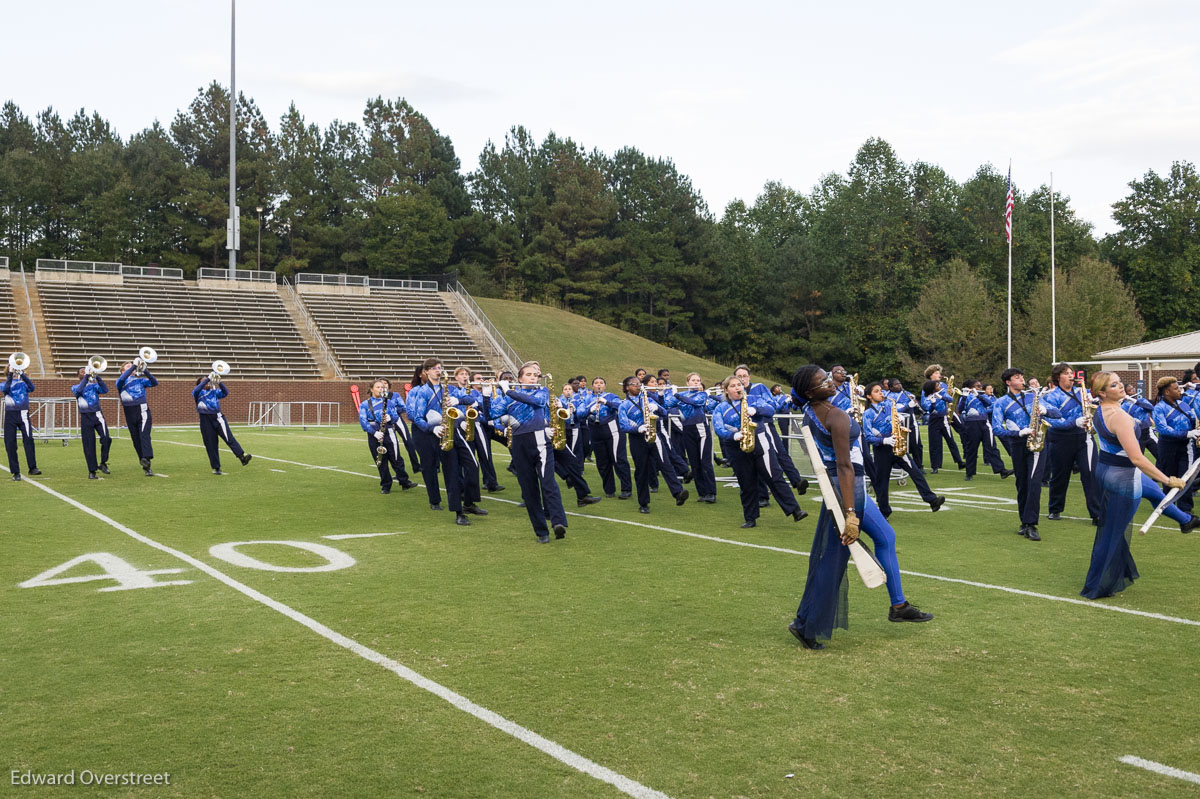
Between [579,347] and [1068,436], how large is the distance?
4340 cm

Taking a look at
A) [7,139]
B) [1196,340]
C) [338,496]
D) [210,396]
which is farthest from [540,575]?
[7,139]

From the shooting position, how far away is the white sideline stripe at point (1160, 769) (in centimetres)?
438

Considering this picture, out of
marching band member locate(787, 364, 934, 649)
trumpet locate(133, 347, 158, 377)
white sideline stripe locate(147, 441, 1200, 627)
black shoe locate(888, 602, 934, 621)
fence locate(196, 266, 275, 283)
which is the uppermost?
fence locate(196, 266, 275, 283)

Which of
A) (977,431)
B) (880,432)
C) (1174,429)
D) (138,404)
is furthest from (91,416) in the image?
(1174,429)

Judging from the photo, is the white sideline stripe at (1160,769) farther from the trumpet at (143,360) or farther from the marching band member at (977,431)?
the trumpet at (143,360)

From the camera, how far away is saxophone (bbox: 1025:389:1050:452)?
1082 centimetres

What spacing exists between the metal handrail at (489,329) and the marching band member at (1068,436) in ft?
119

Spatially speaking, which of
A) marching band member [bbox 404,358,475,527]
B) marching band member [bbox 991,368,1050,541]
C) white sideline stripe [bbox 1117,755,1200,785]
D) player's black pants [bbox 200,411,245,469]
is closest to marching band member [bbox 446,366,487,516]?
marching band member [bbox 404,358,475,527]

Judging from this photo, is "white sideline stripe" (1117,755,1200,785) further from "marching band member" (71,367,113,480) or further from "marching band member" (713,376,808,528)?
"marching band member" (71,367,113,480)

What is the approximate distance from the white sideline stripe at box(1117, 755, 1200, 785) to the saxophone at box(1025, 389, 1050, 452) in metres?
6.71

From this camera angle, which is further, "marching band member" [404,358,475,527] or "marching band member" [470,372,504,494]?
"marching band member" [470,372,504,494]

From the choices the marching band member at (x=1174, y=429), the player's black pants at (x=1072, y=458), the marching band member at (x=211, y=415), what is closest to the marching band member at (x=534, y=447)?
the player's black pants at (x=1072, y=458)

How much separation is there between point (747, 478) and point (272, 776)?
8446 mm

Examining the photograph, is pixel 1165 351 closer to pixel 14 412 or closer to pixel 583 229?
pixel 14 412
